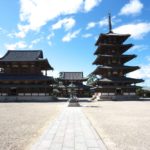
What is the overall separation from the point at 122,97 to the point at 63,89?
24.6m

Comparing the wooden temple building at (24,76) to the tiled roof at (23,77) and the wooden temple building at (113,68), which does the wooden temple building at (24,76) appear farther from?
the wooden temple building at (113,68)

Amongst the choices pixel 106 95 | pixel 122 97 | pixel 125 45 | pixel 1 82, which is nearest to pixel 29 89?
pixel 1 82

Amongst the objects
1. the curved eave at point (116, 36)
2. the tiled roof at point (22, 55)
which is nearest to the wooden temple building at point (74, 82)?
the curved eave at point (116, 36)

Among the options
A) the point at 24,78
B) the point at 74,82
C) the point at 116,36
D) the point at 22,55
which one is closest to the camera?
the point at 24,78

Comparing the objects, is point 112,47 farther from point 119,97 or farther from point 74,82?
point 74,82

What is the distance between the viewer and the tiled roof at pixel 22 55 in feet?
161

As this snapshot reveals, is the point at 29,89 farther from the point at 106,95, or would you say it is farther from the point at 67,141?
the point at 67,141

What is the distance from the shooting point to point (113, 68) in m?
49.6

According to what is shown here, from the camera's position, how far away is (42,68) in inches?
2029

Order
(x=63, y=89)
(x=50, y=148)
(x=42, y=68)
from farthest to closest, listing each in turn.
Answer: (x=63, y=89) → (x=42, y=68) → (x=50, y=148)

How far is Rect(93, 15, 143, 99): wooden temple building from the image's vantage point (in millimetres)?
49344

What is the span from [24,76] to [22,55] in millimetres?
5292

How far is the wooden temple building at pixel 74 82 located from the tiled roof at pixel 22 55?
726 inches

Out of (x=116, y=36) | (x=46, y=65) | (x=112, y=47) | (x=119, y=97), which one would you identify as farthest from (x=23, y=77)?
(x=116, y=36)
